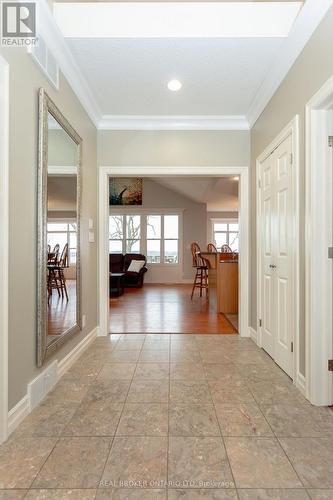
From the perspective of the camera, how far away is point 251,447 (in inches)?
62.8

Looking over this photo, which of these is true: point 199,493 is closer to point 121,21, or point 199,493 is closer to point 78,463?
point 78,463

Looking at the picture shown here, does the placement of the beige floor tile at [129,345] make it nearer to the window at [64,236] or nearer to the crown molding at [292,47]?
the window at [64,236]

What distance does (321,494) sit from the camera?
1.29 metres

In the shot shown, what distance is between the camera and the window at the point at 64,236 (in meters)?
2.29

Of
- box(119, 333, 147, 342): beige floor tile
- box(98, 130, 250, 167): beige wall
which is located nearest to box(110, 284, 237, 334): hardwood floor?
box(119, 333, 147, 342): beige floor tile

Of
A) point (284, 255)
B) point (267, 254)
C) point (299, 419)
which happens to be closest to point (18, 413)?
point (299, 419)

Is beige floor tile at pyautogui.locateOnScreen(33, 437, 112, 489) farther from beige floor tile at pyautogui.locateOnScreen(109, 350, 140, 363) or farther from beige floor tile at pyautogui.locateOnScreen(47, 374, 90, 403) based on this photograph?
beige floor tile at pyautogui.locateOnScreen(109, 350, 140, 363)

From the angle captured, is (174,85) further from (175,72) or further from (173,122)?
(173,122)

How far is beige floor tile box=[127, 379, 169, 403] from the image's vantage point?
2125 millimetres

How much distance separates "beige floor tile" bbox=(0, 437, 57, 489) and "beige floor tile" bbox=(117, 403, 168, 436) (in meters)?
0.41

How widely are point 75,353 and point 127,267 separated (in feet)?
21.2

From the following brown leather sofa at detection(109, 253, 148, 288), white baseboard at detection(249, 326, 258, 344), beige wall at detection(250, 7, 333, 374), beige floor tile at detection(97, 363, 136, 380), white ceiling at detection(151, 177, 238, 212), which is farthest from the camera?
Result: brown leather sofa at detection(109, 253, 148, 288)

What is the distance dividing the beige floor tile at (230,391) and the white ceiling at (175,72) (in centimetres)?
268

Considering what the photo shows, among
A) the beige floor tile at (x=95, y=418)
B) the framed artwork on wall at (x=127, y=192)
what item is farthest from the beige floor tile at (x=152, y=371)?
the framed artwork on wall at (x=127, y=192)
